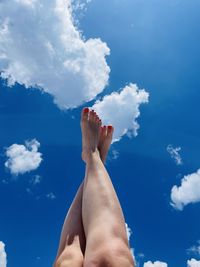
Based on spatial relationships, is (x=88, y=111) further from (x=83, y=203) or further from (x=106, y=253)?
(x=106, y=253)

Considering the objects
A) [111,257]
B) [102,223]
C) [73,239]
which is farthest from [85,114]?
[111,257]

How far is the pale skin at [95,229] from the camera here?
1864 mm

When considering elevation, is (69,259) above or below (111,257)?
above

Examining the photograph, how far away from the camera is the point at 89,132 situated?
11.7 ft

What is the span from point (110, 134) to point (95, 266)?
7.00ft

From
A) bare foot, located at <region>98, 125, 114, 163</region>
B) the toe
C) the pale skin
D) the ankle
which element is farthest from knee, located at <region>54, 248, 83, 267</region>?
the toe

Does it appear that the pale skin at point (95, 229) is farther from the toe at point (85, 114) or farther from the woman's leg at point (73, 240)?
the toe at point (85, 114)

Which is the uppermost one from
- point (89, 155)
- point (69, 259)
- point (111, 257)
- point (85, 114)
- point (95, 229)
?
point (85, 114)

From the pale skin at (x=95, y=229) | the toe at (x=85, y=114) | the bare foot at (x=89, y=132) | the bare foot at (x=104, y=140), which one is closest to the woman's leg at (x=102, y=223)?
the pale skin at (x=95, y=229)

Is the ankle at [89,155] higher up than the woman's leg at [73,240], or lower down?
higher up

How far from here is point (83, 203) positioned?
2.32 m

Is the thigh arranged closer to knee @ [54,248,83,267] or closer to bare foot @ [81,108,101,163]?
knee @ [54,248,83,267]

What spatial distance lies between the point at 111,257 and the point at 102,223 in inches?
10.2

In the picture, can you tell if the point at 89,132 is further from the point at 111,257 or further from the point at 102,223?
the point at 111,257
